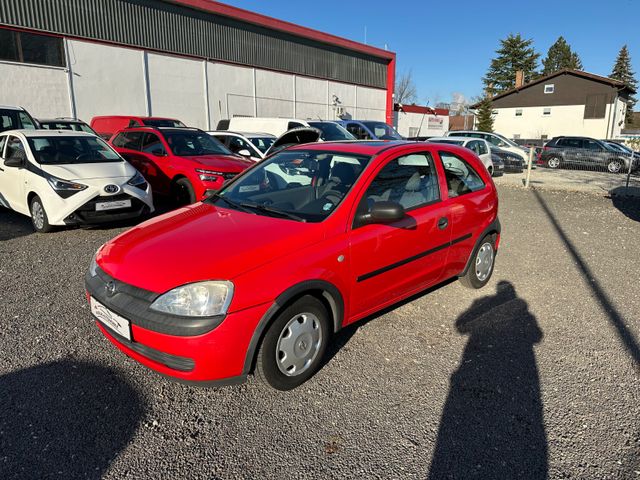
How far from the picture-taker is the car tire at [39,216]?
6650 mm

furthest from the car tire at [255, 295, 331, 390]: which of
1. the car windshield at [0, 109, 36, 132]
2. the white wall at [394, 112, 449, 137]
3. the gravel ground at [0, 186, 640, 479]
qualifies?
the white wall at [394, 112, 449, 137]

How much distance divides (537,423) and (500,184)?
43.5 ft

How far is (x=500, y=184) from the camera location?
14836 millimetres

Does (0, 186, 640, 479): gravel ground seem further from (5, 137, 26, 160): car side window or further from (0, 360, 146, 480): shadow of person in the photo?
(5, 137, 26, 160): car side window

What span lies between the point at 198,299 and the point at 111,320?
70cm

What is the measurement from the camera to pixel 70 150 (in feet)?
24.0

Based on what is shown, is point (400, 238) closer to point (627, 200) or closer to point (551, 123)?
point (627, 200)

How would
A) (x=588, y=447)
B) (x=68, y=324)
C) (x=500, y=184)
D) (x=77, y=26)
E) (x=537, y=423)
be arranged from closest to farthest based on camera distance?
1. (x=588, y=447)
2. (x=537, y=423)
3. (x=68, y=324)
4. (x=500, y=184)
5. (x=77, y=26)

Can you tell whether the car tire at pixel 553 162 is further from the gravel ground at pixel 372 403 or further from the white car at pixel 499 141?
the gravel ground at pixel 372 403

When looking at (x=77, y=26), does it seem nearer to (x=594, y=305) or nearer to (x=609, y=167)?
(x=594, y=305)

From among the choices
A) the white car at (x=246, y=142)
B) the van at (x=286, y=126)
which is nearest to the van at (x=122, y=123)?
the van at (x=286, y=126)

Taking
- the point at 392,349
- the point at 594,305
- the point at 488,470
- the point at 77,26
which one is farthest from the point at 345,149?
the point at 77,26

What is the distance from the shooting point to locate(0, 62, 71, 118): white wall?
1631 cm

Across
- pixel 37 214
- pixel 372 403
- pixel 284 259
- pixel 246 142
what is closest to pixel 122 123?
pixel 246 142
